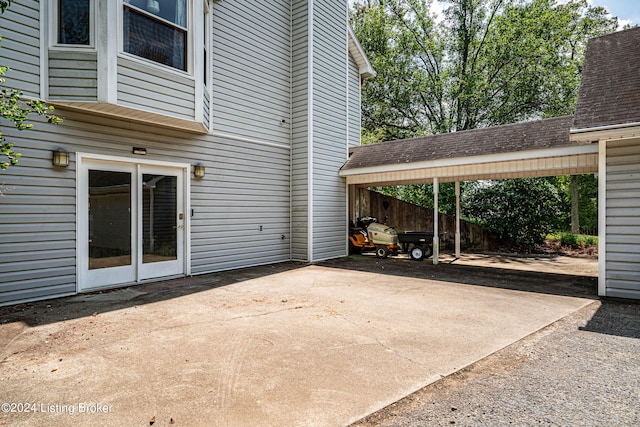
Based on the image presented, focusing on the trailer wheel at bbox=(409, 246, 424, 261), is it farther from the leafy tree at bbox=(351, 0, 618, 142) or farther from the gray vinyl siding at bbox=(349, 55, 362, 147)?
the leafy tree at bbox=(351, 0, 618, 142)

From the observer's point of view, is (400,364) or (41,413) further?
(400,364)

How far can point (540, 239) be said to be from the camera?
1187 centimetres

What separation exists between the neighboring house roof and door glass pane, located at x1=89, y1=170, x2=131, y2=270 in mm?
7742

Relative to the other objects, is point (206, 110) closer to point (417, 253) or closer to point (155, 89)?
point (155, 89)

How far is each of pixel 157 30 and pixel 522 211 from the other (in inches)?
464

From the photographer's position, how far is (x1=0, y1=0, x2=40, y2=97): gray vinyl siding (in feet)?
15.1

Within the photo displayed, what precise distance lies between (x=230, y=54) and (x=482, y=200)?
9.84 metres

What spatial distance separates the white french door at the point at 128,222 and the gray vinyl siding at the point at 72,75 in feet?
3.37

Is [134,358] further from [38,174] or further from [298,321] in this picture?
[38,174]

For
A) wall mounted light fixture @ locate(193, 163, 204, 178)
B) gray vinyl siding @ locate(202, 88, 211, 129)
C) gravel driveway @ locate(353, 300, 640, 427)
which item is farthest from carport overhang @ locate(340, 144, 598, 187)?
wall mounted light fixture @ locate(193, 163, 204, 178)

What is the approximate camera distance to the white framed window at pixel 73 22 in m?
4.94

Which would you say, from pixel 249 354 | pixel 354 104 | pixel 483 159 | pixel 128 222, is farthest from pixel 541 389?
pixel 354 104

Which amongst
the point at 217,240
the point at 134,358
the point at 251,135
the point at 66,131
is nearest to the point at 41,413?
the point at 134,358

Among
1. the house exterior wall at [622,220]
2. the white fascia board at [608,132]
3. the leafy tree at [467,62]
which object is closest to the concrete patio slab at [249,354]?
the house exterior wall at [622,220]
